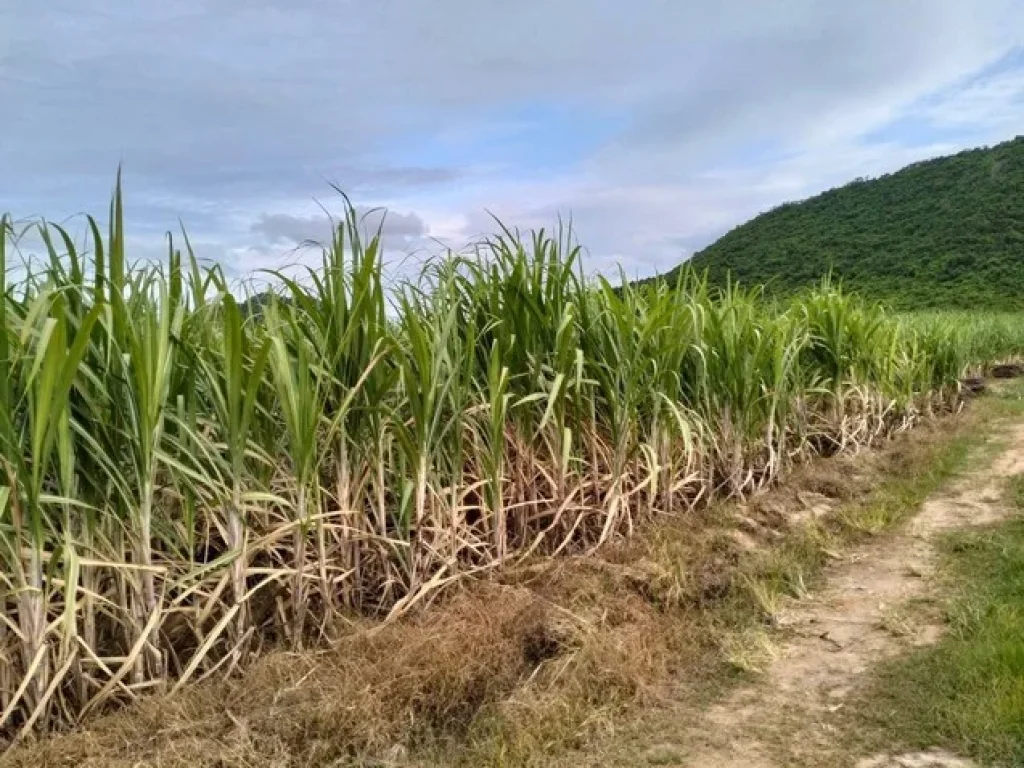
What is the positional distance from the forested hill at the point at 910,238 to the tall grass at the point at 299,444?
2218 cm

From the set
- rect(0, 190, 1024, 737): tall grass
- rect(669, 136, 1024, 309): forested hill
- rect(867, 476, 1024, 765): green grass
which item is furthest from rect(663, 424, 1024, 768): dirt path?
rect(669, 136, 1024, 309): forested hill

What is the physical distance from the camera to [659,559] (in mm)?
2922

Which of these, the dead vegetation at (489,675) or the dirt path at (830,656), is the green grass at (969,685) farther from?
the dead vegetation at (489,675)

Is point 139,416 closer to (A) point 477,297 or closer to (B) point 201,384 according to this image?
(B) point 201,384

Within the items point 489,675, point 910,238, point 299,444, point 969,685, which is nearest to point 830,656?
point 969,685

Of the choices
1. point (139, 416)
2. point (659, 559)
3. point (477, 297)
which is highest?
point (477, 297)

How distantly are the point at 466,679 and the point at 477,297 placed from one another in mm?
1442

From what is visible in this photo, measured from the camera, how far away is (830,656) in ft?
7.89

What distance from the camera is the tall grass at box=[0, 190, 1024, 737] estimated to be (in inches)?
70.6

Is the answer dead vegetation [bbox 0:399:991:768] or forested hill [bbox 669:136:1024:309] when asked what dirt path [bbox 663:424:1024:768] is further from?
forested hill [bbox 669:136:1024:309]

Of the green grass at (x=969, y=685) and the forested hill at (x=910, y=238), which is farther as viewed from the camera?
the forested hill at (x=910, y=238)

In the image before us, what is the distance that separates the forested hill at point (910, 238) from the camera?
29.9m

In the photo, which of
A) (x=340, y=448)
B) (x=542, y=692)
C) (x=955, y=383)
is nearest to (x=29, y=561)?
(x=340, y=448)

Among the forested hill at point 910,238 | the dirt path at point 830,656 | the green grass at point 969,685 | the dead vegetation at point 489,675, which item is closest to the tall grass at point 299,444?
the dead vegetation at point 489,675
